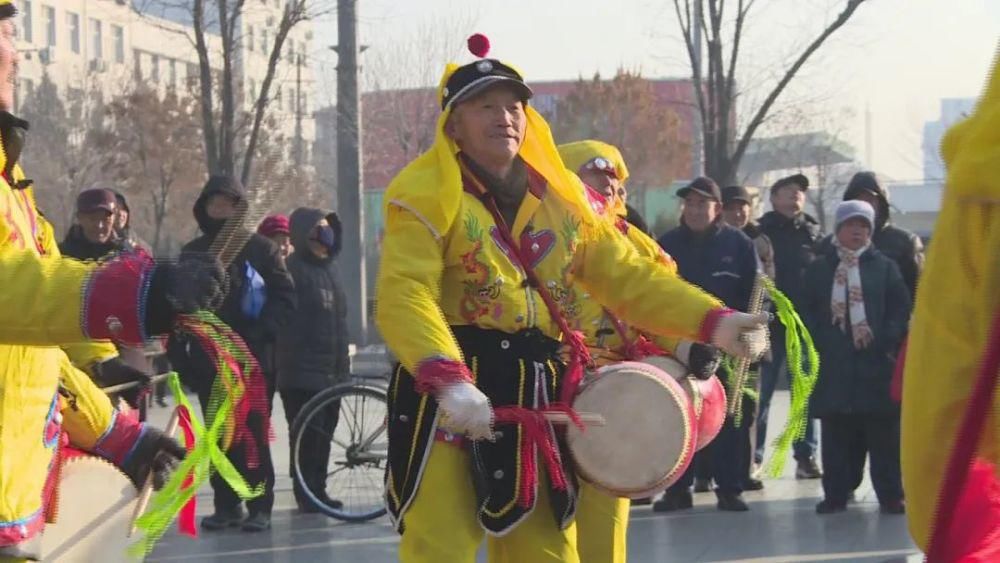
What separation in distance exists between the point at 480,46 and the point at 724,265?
15.6ft

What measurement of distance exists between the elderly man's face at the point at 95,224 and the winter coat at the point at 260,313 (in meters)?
0.61

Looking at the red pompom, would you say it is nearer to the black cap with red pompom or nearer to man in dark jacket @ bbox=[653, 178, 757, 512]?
the black cap with red pompom

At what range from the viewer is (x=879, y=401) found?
9305 mm

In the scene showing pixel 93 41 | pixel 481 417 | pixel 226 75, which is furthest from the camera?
pixel 93 41

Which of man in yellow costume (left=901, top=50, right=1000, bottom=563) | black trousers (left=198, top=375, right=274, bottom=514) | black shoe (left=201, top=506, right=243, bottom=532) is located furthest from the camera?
black shoe (left=201, top=506, right=243, bottom=532)

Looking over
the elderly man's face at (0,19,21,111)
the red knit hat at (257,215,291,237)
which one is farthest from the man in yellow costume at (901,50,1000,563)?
the red knit hat at (257,215,291,237)

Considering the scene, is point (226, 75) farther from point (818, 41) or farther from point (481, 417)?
point (481, 417)

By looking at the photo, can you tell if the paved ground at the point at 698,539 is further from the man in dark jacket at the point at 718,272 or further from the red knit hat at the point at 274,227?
the red knit hat at the point at 274,227

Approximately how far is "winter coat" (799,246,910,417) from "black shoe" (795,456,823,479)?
1.40 metres

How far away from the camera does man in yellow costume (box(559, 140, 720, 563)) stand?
470 centimetres

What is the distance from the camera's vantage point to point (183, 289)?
288cm

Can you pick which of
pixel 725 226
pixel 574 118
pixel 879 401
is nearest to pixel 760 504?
pixel 879 401

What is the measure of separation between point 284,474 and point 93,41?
60006 mm

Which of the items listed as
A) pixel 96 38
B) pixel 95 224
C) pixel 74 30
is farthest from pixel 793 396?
pixel 96 38
